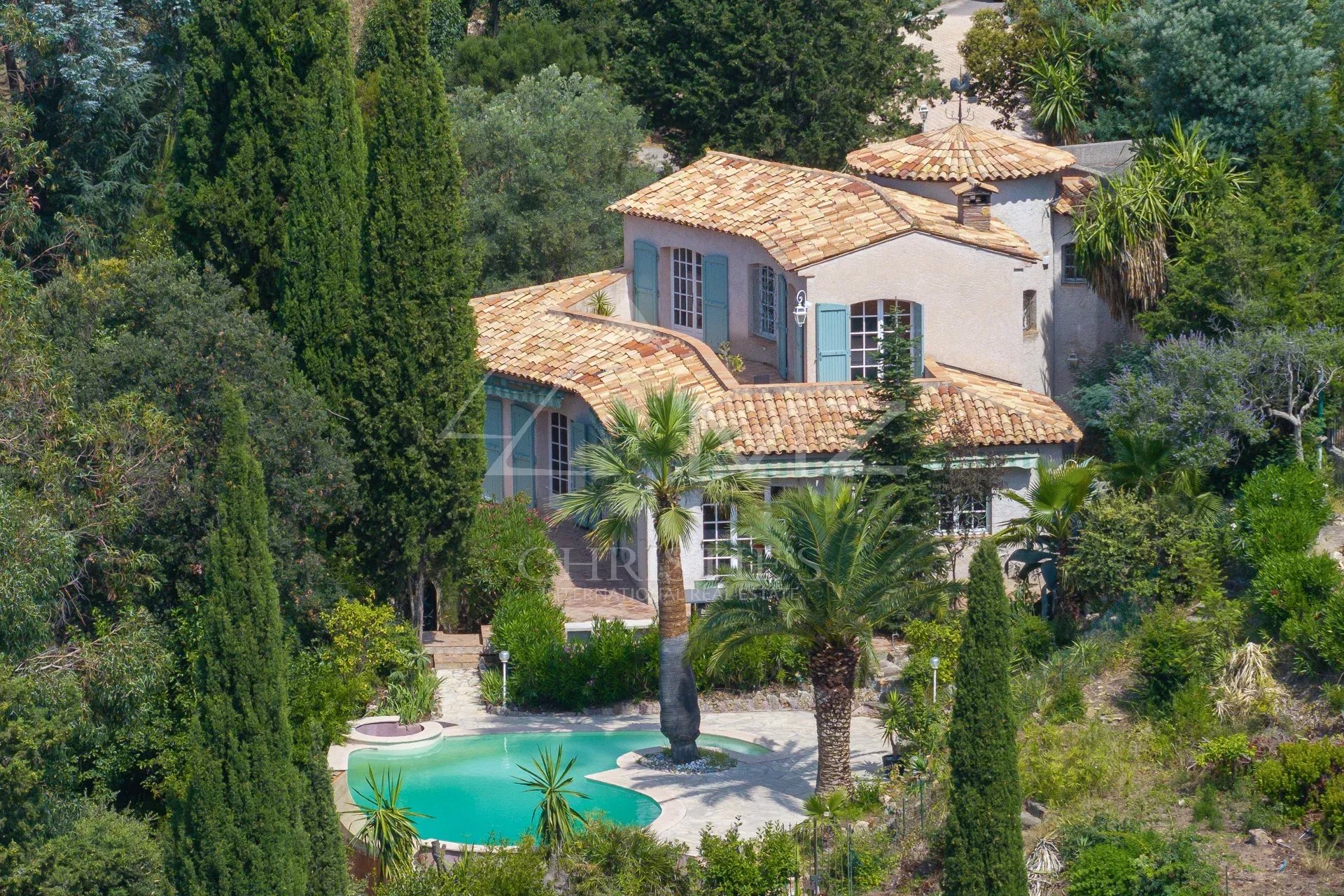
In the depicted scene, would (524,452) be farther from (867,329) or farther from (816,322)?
(867,329)

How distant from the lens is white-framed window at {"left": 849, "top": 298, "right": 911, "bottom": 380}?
37469mm

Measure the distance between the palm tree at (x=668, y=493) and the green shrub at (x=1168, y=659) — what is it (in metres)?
6.25

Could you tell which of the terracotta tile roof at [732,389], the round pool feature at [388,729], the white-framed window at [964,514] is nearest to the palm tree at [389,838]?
the round pool feature at [388,729]

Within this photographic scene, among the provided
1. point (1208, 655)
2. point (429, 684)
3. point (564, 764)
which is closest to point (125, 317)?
point (429, 684)

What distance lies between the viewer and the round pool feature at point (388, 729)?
104 feet

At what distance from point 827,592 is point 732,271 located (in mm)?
13587

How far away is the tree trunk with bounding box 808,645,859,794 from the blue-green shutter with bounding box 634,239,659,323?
1562 cm

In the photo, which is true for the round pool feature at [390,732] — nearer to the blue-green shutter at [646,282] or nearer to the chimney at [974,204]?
the blue-green shutter at [646,282]

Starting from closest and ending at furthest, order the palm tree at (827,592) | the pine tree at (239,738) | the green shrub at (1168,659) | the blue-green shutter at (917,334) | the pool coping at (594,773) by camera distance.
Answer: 1. the pine tree at (239,738)
2. the palm tree at (827,592)
3. the pool coping at (594,773)
4. the green shrub at (1168,659)
5. the blue-green shutter at (917,334)

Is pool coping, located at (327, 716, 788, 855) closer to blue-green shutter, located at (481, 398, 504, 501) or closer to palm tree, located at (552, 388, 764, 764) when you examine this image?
palm tree, located at (552, 388, 764, 764)

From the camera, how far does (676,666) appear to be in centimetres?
3009

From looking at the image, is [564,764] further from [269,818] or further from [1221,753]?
[1221,753]

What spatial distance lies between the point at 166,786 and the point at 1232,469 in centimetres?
1819

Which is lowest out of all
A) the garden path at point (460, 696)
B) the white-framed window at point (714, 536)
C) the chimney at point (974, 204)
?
the garden path at point (460, 696)
